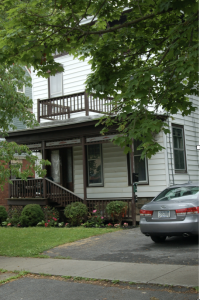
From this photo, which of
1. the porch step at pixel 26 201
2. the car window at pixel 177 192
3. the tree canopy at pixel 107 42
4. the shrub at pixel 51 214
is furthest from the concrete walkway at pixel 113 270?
the porch step at pixel 26 201

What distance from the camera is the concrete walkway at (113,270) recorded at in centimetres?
649

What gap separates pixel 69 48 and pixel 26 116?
530cm

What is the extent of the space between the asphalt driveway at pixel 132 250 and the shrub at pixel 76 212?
9.53ft

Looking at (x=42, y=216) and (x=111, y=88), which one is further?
(x=42, y=216)

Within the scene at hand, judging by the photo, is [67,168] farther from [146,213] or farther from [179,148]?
[146,213]

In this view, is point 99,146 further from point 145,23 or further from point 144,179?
point 145,23

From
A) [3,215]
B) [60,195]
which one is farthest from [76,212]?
[3,215]

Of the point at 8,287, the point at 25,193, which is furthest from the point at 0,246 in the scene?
the point at 25,193

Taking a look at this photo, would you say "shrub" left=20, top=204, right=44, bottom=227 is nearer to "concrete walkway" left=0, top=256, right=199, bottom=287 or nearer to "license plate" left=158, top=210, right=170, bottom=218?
"concrete walkway" left=0, top=256, right=199, bottom=287

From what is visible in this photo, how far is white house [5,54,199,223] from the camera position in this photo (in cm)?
1555

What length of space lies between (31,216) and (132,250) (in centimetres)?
703

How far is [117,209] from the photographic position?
14.4 m

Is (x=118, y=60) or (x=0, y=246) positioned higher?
(x=118, y=60)

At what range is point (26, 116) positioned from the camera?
12836 millimetres
